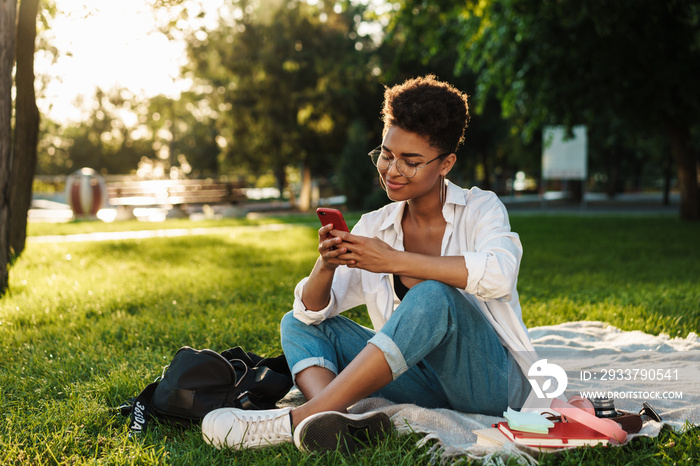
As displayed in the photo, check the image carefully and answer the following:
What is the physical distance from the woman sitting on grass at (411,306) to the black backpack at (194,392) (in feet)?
0.64

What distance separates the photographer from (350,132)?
2194 centimetres

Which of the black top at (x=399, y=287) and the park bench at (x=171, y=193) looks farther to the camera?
the park bench at (x=171, y=193)

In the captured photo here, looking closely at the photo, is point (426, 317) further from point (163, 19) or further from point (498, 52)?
point (498, 52)

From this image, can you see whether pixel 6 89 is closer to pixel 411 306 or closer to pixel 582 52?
pixel 411 306

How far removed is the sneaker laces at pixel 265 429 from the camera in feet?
8.34

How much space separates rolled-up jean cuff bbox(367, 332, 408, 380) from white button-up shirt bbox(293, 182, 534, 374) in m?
0.38

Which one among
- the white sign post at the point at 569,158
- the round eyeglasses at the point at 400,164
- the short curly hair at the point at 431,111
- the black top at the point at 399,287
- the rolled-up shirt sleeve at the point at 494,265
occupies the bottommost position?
the black top at the point at 399,287

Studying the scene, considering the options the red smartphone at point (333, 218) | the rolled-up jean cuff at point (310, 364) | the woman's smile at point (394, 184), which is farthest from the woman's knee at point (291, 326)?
the woman's smile at point (394, 184)

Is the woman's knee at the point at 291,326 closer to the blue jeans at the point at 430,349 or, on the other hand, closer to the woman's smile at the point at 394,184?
the blue jeans at the point at 430,349

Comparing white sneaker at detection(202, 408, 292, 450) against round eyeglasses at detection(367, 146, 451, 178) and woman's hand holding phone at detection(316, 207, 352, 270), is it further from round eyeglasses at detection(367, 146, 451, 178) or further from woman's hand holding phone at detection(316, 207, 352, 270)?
round eyeglasses at detection(367, 146, 451, 178)

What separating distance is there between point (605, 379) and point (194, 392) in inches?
88.6

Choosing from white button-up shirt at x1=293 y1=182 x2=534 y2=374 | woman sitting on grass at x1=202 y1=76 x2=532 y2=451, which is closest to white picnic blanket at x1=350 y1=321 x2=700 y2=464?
woman sitting on grass at x1=202 y1=76 x2=532 y2=451

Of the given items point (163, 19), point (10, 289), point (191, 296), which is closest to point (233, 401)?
point (191, 296)

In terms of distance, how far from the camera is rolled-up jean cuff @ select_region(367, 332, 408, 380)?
2439 millimetres
